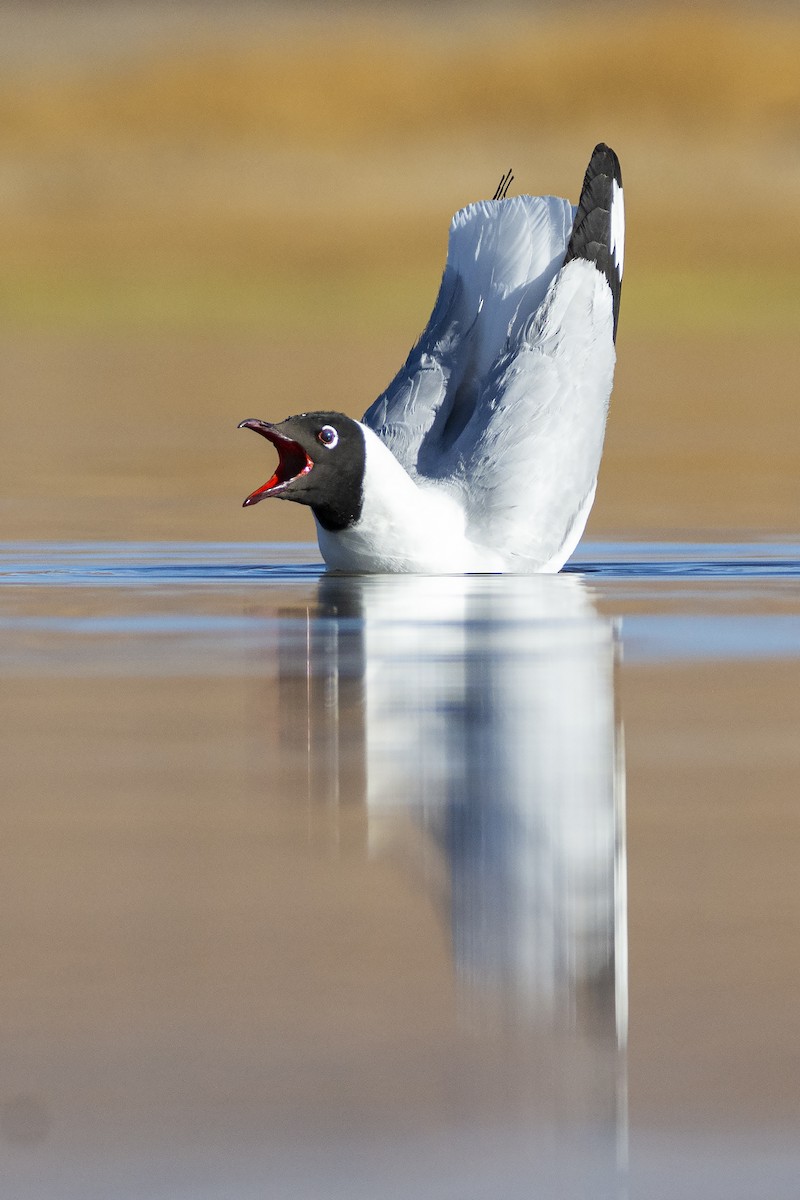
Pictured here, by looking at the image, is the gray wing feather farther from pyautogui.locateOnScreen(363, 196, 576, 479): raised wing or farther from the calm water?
the calm water

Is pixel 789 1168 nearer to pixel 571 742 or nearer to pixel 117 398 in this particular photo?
pixel 571 742

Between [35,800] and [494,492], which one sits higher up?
[494,492]

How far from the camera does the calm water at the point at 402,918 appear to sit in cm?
281

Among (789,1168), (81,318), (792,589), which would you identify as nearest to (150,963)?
(789,1168)

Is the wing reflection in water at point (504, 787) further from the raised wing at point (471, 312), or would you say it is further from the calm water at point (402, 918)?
the raised wing at point (471, 312)

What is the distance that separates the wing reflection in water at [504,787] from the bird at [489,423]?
0.66 m

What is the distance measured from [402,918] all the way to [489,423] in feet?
18.3

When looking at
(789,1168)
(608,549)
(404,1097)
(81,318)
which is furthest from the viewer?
(81,318)

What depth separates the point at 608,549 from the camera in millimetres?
9922

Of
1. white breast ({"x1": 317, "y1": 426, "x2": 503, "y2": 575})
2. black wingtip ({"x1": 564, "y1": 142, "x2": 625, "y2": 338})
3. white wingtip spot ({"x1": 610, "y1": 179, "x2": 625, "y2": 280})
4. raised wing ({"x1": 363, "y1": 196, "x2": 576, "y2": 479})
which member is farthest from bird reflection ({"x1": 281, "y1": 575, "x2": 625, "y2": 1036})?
white wingtip spot ({"x1": 610, "y1": 179, "x2": 625, "y2": 280})

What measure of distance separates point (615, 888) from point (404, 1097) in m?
1.00

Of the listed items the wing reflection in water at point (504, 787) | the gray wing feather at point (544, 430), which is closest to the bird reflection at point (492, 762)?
the wing reflection in water at point (504, 787)

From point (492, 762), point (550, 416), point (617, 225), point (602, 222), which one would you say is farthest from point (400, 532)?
point (492, 762)

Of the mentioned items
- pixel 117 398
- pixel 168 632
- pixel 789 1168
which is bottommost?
pixel 789 1168
